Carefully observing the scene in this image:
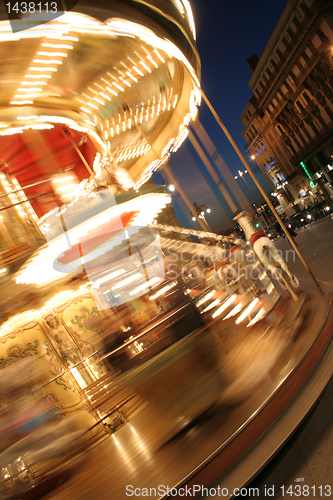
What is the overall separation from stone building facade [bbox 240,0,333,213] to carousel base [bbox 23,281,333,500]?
132ft

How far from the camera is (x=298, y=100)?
1687 inches

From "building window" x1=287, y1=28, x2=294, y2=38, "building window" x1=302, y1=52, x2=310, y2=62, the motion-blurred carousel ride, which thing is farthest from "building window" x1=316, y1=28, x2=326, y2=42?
the motion-blurred carousel ride

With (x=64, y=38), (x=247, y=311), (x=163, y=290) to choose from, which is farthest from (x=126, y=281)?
(x=64, y=38)

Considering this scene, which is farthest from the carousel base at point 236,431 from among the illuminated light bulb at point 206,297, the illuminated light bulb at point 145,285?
the illuminated light bulb at point 145,285

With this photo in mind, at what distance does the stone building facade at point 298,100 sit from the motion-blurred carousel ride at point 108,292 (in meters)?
37.9

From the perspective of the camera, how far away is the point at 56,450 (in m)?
3.51

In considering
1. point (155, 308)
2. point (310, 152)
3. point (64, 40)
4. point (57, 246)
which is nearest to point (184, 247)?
point (155, 308)

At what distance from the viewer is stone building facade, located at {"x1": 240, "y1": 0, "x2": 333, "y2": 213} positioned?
34.6 meters

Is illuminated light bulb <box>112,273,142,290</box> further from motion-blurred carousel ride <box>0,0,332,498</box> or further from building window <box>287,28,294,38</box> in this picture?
building window <box>287,28,294,38</box>

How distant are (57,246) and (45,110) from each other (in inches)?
75.4

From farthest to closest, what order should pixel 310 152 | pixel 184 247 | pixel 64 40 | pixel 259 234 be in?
pixel 310 152 < pixel 184 247 < pixel 259 234 < pixel 64 40

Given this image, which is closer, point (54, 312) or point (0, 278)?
point (0, 278)

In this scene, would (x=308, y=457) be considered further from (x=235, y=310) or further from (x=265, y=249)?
(x=235, y=310)

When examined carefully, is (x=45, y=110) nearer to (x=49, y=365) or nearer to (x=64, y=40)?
(x=64, y=40)
